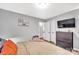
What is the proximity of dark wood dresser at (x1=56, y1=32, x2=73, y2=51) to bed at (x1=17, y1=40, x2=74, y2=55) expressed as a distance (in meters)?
0.05

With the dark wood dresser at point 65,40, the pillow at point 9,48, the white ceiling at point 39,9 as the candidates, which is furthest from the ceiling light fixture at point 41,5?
the pillow at point 9,48

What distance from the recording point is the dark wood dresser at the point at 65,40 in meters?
1.12

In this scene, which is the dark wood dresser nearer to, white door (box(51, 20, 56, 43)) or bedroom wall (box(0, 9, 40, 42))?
white door (box(51, 20, 56, 43))

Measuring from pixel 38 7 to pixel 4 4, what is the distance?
363 millimetres

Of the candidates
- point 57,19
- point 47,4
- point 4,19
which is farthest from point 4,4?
point 57,19

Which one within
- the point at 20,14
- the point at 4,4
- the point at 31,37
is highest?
the point at 4,4

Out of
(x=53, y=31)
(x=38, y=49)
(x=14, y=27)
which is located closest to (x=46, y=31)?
(x=53, y=31)

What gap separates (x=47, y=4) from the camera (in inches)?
46.4

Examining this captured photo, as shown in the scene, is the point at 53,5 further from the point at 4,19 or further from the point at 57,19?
the point at 4,19

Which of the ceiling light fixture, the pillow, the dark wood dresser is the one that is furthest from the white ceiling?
the pillow

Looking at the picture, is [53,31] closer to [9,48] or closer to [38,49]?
[38,49]

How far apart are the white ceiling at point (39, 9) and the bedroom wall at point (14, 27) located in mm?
51

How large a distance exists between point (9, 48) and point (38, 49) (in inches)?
12.2
